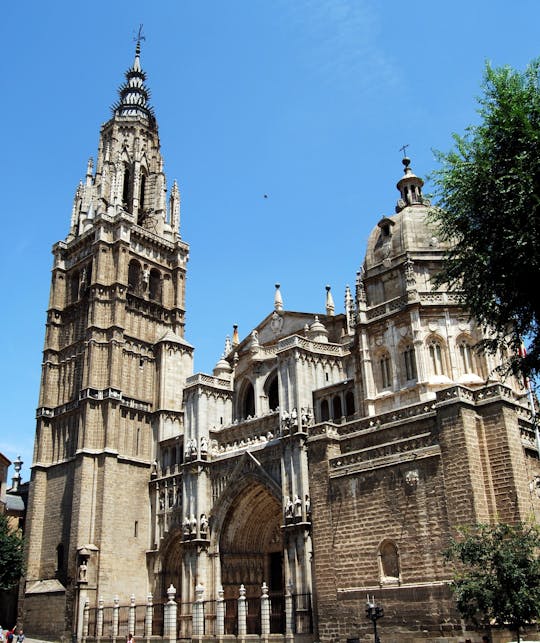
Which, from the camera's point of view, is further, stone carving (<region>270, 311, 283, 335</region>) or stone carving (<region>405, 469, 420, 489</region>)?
stone carving (<region>270, 311, 283, 335</region>)

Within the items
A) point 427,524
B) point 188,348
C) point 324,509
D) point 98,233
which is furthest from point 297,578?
point 98,233

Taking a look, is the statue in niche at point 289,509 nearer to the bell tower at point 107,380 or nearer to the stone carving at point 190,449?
the stone carving at point 190,449

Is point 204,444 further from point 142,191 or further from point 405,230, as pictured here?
point 142,191

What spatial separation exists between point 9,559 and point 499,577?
29973 millimetres

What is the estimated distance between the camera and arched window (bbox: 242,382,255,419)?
40.9 meters

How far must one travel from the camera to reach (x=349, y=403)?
3394 centimetres

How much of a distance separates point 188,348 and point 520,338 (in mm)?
29094

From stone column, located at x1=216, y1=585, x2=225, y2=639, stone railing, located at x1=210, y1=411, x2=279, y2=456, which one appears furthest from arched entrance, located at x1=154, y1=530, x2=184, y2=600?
stone column, located at x1=216, y1=585, x2=225, y2=639

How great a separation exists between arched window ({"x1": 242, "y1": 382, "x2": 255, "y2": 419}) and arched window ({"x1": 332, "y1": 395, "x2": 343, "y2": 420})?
790cm

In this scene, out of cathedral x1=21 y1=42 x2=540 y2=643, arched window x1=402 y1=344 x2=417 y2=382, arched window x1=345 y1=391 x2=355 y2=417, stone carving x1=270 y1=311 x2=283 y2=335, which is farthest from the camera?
stone carving x1=270 y1=311 x2=283 y2=335

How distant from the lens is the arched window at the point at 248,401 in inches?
1609

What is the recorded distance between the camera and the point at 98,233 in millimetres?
46031

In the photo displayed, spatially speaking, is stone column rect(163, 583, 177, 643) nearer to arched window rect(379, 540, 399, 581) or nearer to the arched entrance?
the arched entrance

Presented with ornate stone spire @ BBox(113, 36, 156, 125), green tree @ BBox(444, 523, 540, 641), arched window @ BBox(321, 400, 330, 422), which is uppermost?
ornate stone spire @ BBox(113, 36, 156, 125)
